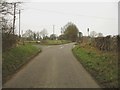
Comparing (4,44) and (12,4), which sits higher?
(12,4)

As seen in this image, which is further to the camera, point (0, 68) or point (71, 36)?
point (71, 36)

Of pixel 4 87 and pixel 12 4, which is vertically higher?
pixel 12 4

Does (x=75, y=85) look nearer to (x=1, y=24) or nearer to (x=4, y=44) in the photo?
(x=1, y=24)

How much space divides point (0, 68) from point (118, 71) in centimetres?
816

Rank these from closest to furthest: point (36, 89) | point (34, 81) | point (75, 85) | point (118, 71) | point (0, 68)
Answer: point (36, 89), point (75, 85), point (34, 81), point (118, 71), point (0, 68)

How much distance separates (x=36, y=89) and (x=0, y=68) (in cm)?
688

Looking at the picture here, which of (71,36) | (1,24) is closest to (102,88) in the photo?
(1,24)

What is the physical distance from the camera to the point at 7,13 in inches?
901

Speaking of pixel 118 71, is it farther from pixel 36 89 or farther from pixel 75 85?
pixel 36 89

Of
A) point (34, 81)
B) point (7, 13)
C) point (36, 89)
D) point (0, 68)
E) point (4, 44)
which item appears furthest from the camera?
point (4, 44)

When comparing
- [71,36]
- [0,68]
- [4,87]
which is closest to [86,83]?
[4,87]

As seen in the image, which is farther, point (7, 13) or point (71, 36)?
point (71, 36)

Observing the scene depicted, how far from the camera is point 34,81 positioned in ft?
48.1

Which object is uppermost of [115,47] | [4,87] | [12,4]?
[12,4]
